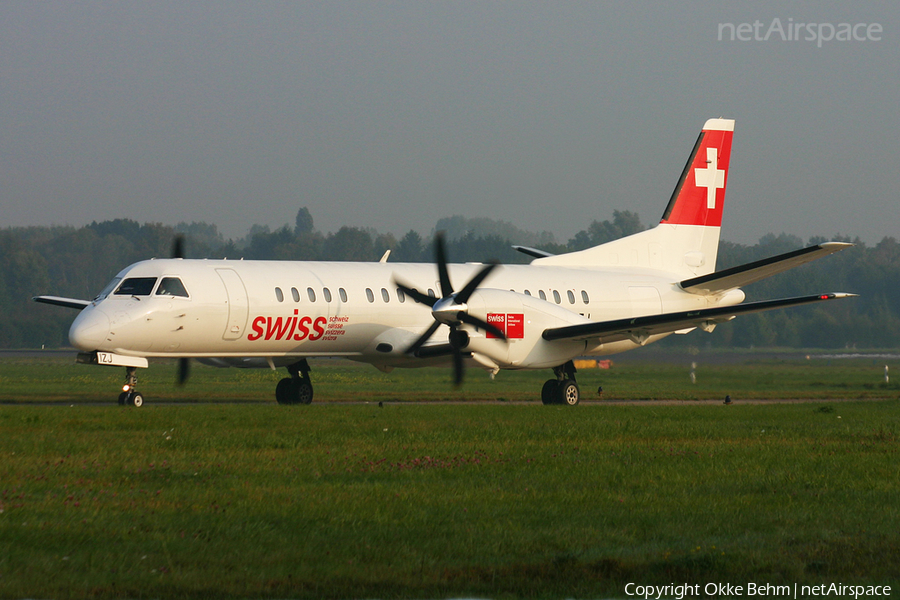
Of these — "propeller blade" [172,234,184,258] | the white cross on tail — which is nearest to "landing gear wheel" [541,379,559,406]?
the white cross on tail

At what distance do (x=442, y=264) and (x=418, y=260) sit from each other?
88.1m

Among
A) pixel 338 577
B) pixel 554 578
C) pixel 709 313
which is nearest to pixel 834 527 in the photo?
pixel 554 578

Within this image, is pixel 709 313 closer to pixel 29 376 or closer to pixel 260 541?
pixel 260 541

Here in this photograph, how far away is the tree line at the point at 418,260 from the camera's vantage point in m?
55.2

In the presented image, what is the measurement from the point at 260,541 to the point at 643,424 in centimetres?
1124

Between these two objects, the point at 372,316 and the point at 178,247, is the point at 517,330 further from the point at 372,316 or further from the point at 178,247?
the point at 178,247

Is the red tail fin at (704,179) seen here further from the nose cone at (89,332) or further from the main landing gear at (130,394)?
the nose cone at (89,332)

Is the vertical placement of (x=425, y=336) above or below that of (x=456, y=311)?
below

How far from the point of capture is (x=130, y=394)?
20.9 metres

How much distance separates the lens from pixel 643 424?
18.4 m

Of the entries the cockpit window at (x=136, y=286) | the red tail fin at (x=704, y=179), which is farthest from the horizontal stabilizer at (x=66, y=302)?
the red tail fin at (x=704, y=179)

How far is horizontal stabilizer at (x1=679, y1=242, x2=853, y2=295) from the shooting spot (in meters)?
22.4

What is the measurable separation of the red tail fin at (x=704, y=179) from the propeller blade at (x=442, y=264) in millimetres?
9641

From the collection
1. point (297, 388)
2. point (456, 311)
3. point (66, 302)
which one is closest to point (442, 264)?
point (456, 311)
